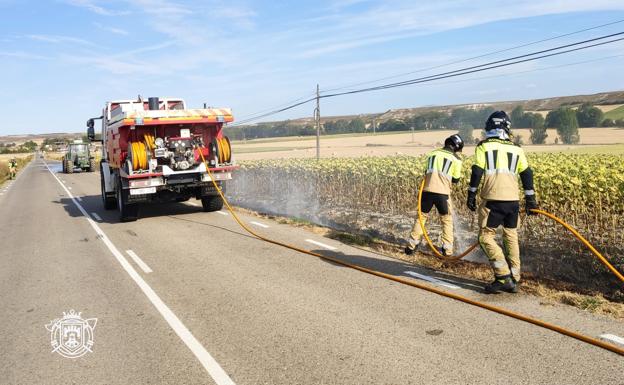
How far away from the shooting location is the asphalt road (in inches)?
152

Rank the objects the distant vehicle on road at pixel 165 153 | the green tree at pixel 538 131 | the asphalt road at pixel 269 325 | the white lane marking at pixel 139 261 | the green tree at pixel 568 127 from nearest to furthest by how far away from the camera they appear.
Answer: the asphalt road at pixel 269 325, the white lane marking at pixel 139 261, the distant vehicle on road at pixel 165 153, the green tree at pixel 568 127, the green tree at pixel 538 131

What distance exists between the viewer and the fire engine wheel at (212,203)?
13148mm

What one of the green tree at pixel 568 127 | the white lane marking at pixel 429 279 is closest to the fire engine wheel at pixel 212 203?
the white lane marking at pixel 429 279

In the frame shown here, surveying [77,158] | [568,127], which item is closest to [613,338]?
[77,158]

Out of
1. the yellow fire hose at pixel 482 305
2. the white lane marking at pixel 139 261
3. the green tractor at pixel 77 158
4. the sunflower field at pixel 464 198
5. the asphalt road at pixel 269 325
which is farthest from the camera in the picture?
the green tractor at pixel 77 158

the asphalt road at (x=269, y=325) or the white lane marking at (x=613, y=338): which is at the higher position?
the white lane marking at (x=613, y=338)

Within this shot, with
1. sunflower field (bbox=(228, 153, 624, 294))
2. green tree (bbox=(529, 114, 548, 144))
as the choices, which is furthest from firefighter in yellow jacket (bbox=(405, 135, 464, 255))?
green tree (bbox=(529, 114, 548, 144))

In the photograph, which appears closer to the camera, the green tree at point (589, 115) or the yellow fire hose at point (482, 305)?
the yellow fire hose at point (482, 305)

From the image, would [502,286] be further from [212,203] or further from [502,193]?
[212,203]

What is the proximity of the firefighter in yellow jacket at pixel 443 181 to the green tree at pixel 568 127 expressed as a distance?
144 ft

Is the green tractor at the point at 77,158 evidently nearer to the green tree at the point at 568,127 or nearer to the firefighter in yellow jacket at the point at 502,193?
the firefighter in yellow jacket at the point at 502,193

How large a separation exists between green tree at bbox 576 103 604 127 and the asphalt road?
51.5 metres

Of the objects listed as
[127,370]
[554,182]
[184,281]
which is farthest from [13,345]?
[554,182]

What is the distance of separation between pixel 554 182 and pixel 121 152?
30.9ft
